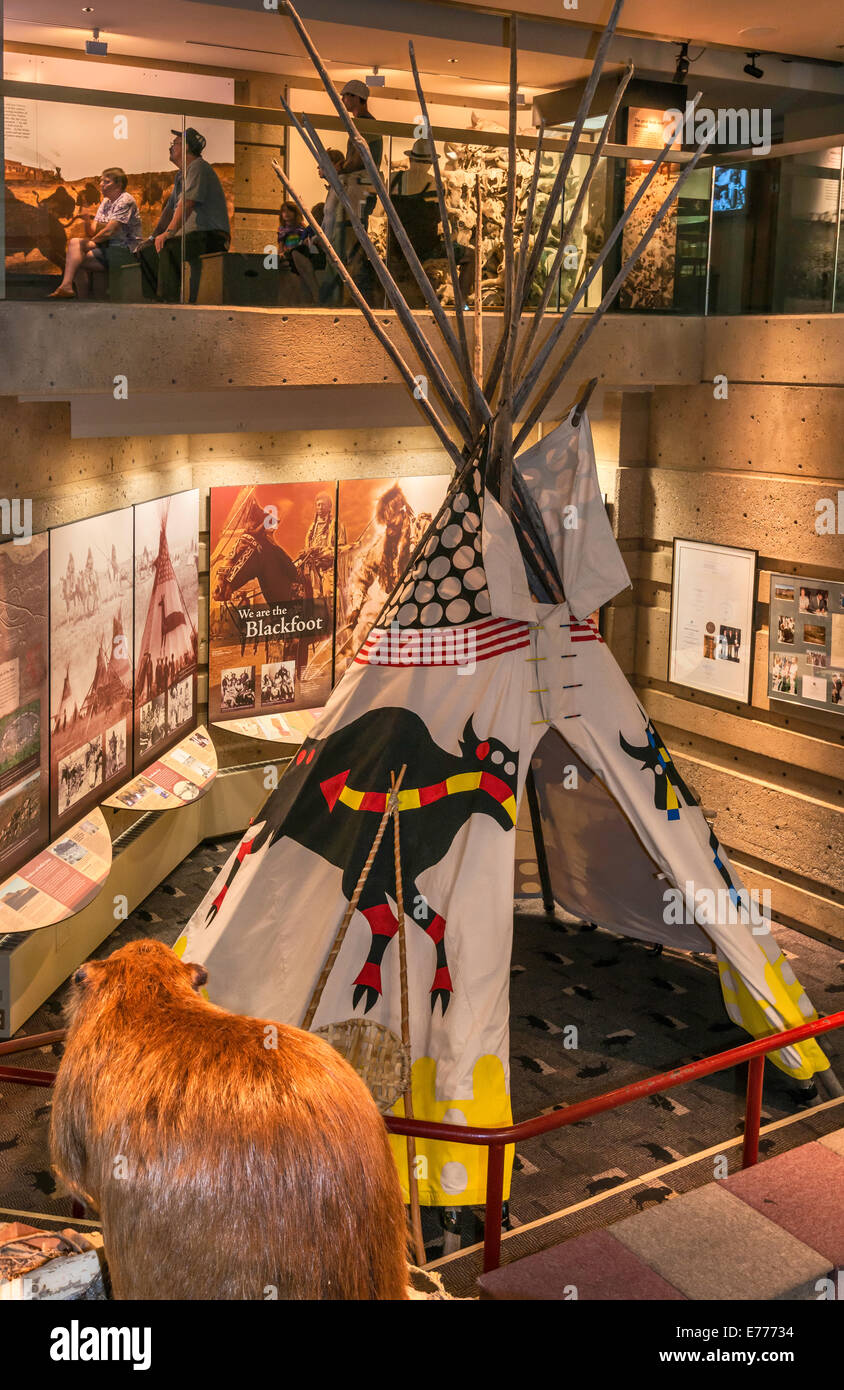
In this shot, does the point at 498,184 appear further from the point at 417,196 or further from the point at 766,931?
the point at 766,931

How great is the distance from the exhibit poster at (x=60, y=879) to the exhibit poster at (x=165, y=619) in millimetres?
973

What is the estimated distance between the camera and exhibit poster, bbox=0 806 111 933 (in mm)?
6117

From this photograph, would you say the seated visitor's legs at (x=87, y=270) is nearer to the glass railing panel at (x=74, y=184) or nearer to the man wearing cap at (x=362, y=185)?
the glass railing panel at (x=74, y=184)

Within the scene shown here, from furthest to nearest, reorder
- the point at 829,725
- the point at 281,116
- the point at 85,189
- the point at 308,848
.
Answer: the point at 829,725
the point at 281,116
the point at 85,189
the point at 308,848

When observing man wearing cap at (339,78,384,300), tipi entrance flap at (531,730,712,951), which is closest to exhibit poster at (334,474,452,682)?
man wearing cap at (339,78,384,300)

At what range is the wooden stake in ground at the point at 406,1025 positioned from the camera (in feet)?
15.3

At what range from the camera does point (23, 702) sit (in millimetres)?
6277

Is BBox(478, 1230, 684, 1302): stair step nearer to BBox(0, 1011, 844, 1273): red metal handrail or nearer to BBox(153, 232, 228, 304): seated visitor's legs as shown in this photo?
BBox(0, 1011, 844, 1273): red metal handrail

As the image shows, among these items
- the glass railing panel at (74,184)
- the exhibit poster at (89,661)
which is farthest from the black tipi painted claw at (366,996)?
the glass railing panel at (74,184)

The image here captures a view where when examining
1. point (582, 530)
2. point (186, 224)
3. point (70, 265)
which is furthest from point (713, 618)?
point (70, 265)

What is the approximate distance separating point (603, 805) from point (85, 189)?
3.88 meters

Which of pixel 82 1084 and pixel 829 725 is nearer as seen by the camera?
pixel 82 1084

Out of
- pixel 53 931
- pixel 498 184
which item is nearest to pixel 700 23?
pixel 498 184

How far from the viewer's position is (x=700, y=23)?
7.84m
